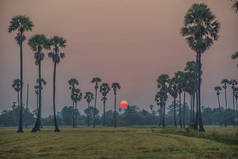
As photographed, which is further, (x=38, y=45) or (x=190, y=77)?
(x=190, y=77)

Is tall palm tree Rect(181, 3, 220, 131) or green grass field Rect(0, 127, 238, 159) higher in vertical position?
tall palm tree Rect(181, 3, 220, 131)

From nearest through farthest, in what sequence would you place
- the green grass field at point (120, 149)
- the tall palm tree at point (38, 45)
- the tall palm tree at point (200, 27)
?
the green grass field at point (120, 149) < the tall palm tree at point (200, 27) < the tall palm tree at point (38, 45)

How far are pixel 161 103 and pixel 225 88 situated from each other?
38.9 metres

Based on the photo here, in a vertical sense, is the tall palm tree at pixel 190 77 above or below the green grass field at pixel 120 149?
above

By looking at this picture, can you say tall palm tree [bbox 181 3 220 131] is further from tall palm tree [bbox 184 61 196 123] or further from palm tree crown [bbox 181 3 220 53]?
tall palm tree [bbox 184 61 196 123]

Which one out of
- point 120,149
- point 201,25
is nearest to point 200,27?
point 201,25

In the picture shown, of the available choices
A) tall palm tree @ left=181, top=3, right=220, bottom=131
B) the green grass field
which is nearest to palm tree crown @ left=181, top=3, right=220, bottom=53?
tall palm tree @ left=181, top=3, right=220, bottom=131

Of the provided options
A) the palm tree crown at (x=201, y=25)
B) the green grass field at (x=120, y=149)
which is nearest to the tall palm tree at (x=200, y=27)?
the palm tree crown at (x=201, y=25)

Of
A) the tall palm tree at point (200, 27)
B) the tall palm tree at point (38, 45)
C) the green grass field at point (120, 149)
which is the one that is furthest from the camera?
the tall palm tree at point (38, 45)

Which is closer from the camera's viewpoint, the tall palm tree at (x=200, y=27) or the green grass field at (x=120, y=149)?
the green grass field at (x=120, y=149)

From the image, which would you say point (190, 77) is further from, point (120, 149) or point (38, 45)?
point (120, 149)

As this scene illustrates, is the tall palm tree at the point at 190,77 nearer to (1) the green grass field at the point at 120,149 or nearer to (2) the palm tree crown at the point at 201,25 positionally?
(2) the palm tree crown at the point at 201,25

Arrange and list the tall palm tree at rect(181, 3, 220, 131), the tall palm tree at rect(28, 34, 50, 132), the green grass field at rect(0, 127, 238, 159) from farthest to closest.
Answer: the tall palm tree at rect(28, 34, 50, 132) → the tall palm tree at rect(181, 3, 220, 131) → the green grass field at rect(0, 127, 238, 159)

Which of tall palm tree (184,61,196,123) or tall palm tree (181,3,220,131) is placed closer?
tall palm tree (181,3,220,131)
